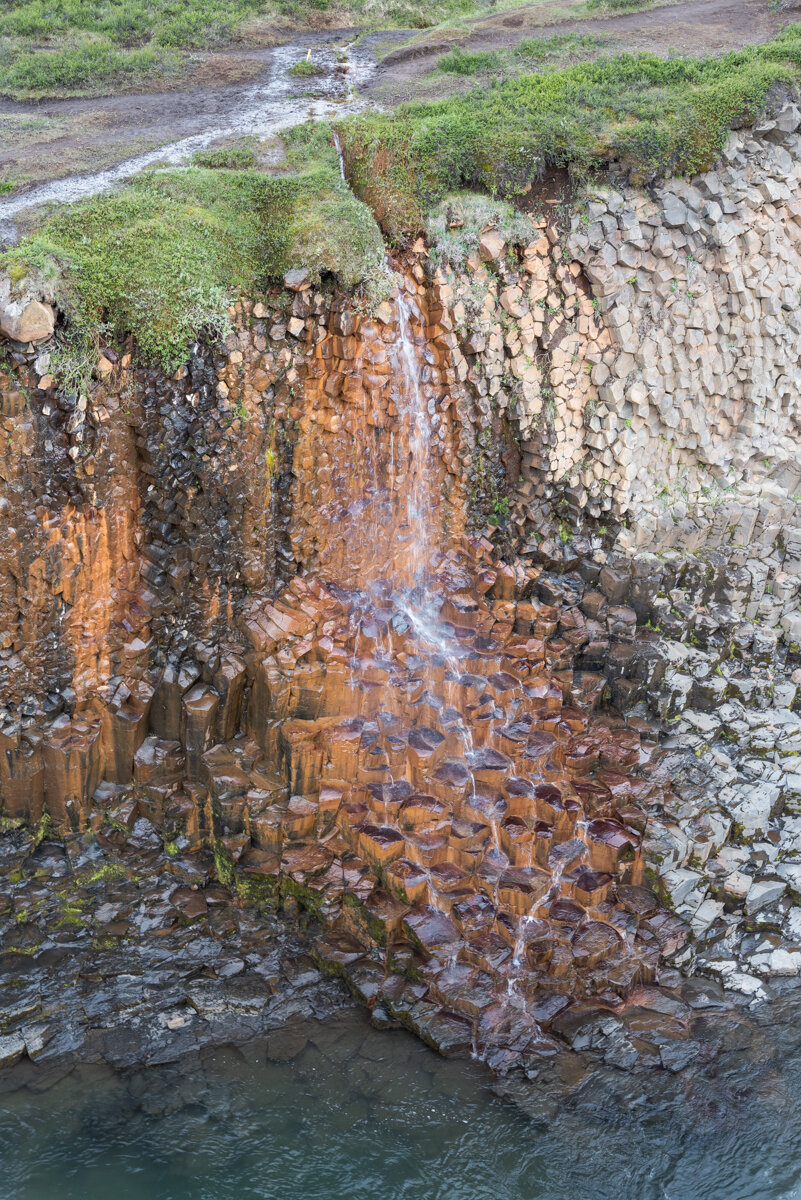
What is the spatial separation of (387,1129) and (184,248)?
6267mm

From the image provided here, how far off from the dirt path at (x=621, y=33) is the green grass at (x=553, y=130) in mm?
1066

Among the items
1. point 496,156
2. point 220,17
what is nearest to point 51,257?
point 496,156

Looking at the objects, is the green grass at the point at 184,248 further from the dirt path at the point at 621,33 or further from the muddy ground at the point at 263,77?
the dirt path at the point at 621,33

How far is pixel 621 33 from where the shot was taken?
11422 mm

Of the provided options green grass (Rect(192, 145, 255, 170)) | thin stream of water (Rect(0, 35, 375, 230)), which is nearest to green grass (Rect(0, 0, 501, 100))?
thin stream of water (Rect(0, 35, 375, 230))

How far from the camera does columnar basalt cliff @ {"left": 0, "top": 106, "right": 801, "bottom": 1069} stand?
6949 millimetres

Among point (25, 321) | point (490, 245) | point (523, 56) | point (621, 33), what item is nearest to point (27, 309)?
point (25, 321)

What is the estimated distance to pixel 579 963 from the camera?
22.2 feet

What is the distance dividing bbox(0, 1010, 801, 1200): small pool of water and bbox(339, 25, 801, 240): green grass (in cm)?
644

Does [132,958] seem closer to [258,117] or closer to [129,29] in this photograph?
[258,117]

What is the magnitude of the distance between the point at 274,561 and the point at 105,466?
1507 millimetres

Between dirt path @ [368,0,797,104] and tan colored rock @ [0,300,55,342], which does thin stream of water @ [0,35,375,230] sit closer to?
dirt path @ [368,0,797,104]

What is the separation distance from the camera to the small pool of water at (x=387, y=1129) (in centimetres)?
566

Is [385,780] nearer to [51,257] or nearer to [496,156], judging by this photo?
[51,257]
